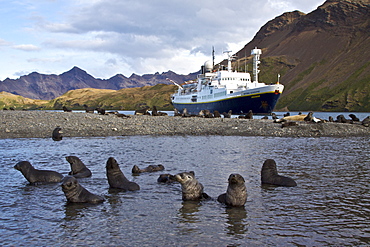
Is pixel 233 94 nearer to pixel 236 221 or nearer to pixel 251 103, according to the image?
pixel 251 103

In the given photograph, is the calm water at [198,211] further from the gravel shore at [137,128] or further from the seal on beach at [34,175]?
the gravel shore at [137,128]

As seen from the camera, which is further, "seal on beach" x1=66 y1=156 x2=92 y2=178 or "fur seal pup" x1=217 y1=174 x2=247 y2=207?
"seal on beach" x1=66 y1=156 x2=92 y2=178

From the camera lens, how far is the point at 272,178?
1119 cm

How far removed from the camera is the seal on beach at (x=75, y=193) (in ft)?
28.3

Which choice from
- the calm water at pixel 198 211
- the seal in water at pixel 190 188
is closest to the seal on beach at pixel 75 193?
the calm water at pixel 198 211

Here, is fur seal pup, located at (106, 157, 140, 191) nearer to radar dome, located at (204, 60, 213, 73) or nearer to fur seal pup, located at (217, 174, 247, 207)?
fur seal pup, located at (217, 174, 247, 207)

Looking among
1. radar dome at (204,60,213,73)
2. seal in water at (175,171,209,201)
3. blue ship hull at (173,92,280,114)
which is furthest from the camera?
radar dome at (204,60,213,73)

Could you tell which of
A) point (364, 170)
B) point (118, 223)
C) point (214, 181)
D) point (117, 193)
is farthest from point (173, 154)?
point (118, 223)

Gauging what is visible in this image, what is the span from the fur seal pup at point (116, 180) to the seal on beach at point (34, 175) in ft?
6.74

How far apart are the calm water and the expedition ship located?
52063mm

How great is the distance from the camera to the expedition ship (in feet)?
219

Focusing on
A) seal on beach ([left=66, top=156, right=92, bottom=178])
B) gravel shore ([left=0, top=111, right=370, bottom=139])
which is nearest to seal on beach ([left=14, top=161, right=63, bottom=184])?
seal on beach ([left=66, top=156, right=92, bottom=178])

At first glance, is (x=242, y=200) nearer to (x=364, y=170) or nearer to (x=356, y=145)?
(x=364, y=170)

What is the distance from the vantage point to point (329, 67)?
194500 millimetres
